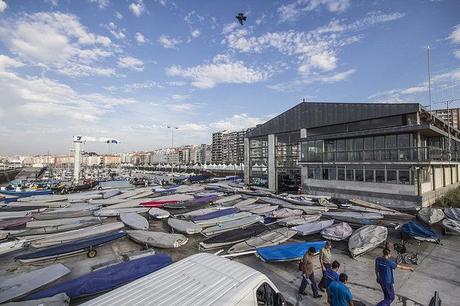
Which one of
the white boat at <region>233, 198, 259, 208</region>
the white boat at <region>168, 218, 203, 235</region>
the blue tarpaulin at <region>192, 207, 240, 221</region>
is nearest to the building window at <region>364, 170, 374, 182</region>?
the white boat at <region>233, 198, 259, 208</region>

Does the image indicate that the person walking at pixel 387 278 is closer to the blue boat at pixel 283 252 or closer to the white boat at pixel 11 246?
the blue boat at pixel 283 252

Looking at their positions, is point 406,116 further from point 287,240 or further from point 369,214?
point 287,240

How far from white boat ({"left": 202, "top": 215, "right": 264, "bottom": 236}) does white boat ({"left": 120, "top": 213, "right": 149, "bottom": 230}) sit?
419 centimetres

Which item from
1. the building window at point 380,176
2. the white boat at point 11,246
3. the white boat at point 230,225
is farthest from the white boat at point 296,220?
the white boat at point 11,246

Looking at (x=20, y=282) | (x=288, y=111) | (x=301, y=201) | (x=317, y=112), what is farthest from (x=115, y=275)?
(x=288, y=111)

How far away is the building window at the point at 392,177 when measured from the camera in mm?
22620

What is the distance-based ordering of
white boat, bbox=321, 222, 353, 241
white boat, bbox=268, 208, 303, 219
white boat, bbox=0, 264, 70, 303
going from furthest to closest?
white boat, bbox=268, 208, 303, 219 → white boat, bbox=321, 222, 353, 241 → white boat, bbox=0, 264, 70, 303

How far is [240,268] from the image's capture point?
17.9ft

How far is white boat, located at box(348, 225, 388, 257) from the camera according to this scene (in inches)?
457

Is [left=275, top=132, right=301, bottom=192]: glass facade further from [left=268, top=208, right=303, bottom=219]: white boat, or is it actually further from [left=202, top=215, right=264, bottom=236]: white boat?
[left=202, top=215, right=264, bottom=236]: white boat

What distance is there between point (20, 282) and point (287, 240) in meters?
12.4

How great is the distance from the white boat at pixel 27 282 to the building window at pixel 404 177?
83.6 feet

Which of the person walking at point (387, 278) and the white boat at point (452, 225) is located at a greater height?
the person walking at point (387, 278)

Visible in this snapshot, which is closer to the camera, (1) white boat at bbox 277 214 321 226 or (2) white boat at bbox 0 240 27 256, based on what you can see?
(2) white boat at bbox 0 240 27 256
